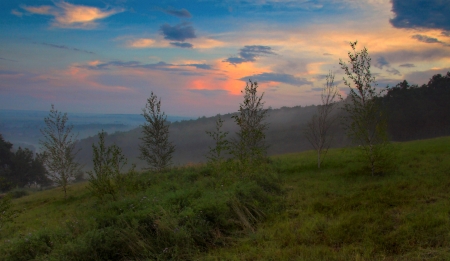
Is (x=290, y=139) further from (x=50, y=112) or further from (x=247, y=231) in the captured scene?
(x=247, y=231)

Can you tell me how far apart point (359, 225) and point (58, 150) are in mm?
20483

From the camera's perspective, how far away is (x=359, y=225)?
6410 mm

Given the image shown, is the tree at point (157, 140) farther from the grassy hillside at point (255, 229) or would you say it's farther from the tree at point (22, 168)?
the tree at point (22, 168)

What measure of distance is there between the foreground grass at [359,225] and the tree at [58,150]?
670 inches

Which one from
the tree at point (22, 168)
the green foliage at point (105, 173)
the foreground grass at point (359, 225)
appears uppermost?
the green foliage at point (105, 173)

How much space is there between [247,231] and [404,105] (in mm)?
48153

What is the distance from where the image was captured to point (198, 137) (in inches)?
4122

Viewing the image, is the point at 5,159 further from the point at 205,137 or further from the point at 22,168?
the point at 205,137

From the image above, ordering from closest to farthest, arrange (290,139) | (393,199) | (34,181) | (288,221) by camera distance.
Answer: (288,221)
(393,199)
(34,181)
(290,139)

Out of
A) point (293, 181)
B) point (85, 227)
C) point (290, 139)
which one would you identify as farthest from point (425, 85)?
point (85, 227)

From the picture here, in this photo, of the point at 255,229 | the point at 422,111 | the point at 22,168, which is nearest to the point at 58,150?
the point at 255,229

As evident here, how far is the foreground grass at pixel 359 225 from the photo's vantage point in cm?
528

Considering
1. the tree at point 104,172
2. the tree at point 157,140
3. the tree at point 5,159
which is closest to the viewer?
the tree at point 104,172

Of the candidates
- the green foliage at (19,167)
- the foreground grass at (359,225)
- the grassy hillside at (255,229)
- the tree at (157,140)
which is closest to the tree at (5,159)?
the green foliage at (19,167)
